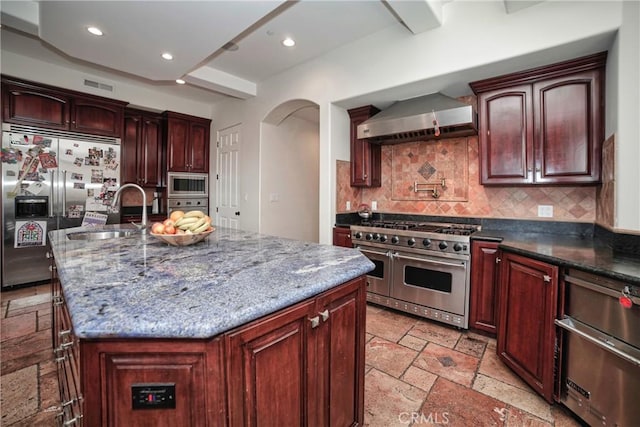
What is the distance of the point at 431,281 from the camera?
9.20 feet

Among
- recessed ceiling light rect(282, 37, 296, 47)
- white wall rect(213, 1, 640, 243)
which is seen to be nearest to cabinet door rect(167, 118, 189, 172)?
white wall rect(213, 1, 640, 243)

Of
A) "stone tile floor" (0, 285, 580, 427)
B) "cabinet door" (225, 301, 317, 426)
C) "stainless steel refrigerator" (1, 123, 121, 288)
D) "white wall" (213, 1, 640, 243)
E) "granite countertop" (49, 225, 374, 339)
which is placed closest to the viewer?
"granite countertop" (49, 225, 374, 339)

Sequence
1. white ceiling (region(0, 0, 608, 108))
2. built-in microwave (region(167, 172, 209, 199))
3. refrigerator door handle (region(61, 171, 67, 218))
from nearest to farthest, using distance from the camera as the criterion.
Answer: white ceiling (region(0, 0, 608, 108)) < refrigerator door handle (region(61, 171, 67, 218)) < built-in microwave (region(167, 172, 209, 199))

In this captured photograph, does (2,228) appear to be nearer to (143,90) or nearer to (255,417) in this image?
(143,90)

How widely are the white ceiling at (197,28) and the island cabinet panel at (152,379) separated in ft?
8.12

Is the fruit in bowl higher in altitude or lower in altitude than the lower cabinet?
higher

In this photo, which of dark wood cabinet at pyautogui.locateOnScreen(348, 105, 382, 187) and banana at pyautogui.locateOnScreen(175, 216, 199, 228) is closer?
banana at pyautogui.locateOnScreen(175, 216, 199, 228)

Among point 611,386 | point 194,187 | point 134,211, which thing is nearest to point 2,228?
point 134,211

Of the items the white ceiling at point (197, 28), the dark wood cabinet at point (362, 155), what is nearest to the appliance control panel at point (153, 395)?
the white ceiling at point (197, 28)

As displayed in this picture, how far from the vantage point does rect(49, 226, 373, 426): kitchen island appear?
78cm

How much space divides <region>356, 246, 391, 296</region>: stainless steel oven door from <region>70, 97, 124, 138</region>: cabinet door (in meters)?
4.13

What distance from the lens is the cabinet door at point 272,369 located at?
0.86 m

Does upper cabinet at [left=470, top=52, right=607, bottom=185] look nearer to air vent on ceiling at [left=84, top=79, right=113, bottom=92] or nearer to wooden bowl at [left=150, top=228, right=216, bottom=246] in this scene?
wooden bowl at [left=150, top=228, right=216, bottom=246]

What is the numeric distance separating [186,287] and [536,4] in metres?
3.00
